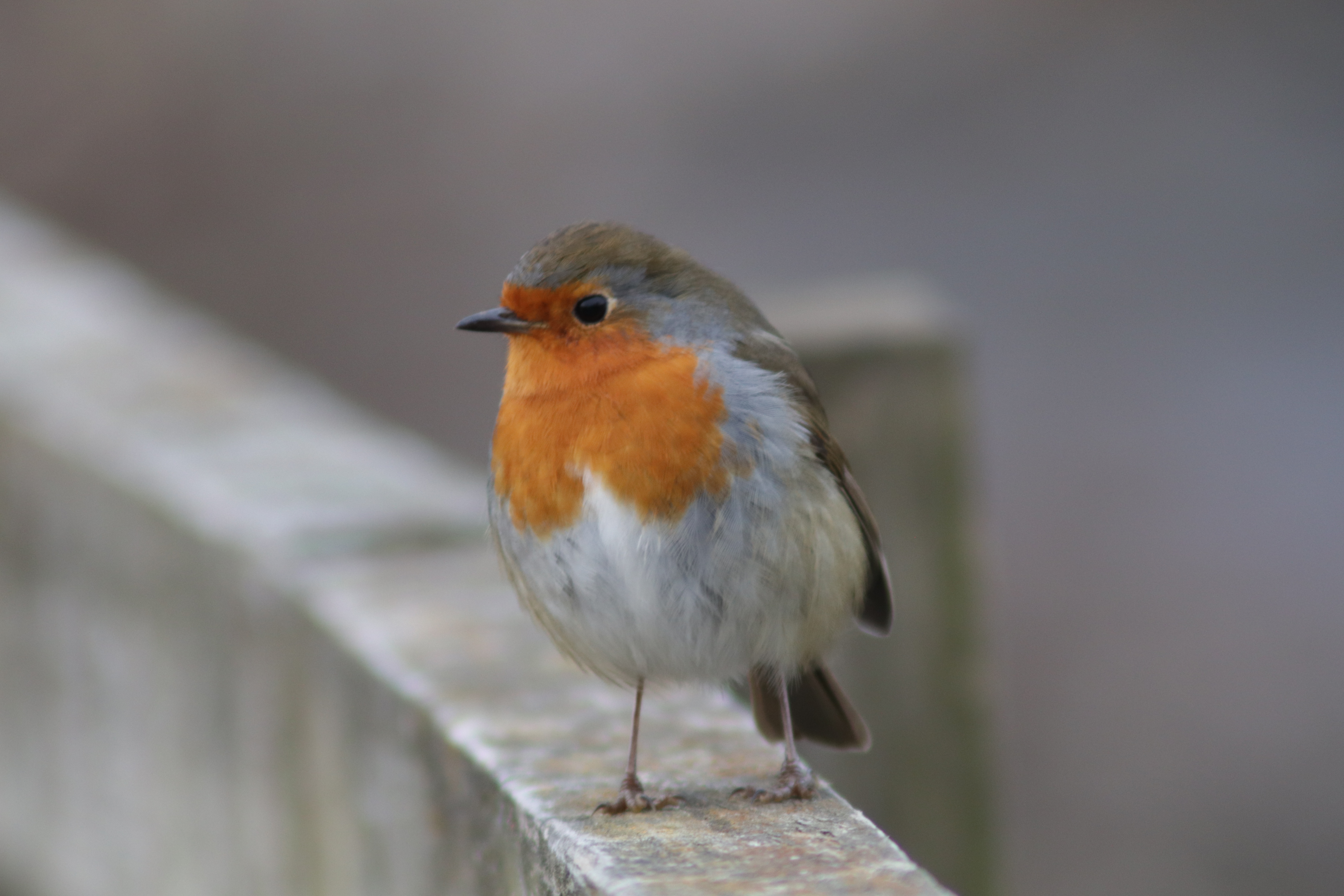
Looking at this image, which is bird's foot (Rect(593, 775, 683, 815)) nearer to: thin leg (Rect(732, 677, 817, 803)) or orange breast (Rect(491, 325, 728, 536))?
thin leg (Rect(732, 677, 817, 803))

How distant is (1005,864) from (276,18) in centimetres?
647

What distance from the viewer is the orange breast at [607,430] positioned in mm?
2252

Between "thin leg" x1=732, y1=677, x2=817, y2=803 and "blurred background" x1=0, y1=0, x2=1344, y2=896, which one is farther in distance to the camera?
"blurred background" x1=0, y1=0, x2=1344, y2=896

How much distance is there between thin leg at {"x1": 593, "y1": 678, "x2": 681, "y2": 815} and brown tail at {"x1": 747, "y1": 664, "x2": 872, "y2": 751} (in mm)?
456

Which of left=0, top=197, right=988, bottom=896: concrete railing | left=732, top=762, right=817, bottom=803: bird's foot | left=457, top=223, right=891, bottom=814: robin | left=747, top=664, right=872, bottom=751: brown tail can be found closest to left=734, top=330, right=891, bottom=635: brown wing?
left=457, top=223, right=891, bottom=814: robin

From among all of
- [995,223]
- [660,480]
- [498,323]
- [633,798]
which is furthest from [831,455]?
[995,223]

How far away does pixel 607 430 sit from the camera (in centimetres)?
229

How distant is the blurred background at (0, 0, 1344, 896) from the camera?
18.1 feet

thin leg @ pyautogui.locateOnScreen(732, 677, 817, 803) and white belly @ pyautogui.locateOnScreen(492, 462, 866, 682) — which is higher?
white belly @ pyautogui.locateOnScreen(492, 462, 866, 682)

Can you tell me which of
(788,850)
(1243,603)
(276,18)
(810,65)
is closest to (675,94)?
(810,65)

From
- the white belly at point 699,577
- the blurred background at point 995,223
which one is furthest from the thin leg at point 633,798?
the blurred background at point 995,223

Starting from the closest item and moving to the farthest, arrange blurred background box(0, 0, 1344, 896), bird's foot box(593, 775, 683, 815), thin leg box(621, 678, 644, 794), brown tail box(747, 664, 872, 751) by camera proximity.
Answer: bird's foot box(593, 775, 683, 815)
thin leg box(621, 678, 644, 794)
brown tail box(747, 664, 872, 751)
blurred background box(0, 0, 1344, 896)

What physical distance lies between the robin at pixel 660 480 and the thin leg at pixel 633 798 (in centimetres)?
2

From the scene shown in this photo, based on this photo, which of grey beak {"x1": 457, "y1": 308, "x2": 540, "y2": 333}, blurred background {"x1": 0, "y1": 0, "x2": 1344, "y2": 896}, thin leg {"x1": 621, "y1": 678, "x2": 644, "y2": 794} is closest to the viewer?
thin leg {"x1": 621, "y1": 678, "x2": 644, "y2": 794}
